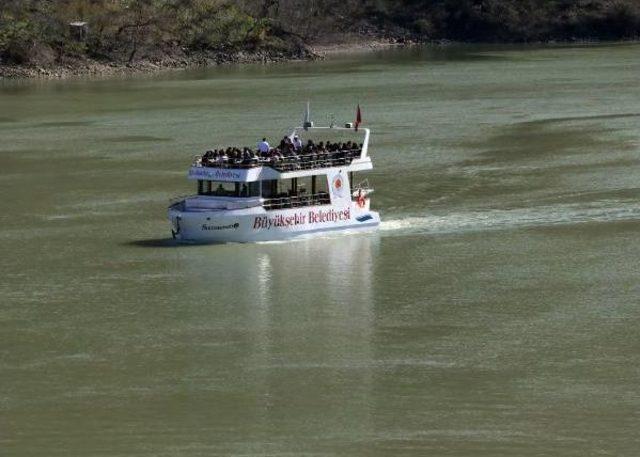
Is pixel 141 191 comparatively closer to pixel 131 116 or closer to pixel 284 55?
pixel 131 116

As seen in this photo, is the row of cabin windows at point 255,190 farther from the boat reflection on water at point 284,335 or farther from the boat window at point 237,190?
the boat reflection on water at point 284,335

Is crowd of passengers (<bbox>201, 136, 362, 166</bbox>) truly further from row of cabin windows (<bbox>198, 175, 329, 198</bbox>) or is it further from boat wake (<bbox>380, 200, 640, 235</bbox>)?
boat wake (<bbox>380, 200, 640, 235</bbox>)

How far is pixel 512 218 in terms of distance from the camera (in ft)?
116

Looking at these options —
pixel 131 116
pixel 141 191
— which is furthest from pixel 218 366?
pixel 131 116

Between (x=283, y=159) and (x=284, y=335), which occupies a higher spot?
(x=283, y=159)

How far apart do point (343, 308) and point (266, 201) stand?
17.5ft

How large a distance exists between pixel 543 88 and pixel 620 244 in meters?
33.6

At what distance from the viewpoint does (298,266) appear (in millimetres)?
30875

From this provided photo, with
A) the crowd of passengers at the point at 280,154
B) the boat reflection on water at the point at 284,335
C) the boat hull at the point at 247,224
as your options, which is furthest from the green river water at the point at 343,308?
the crowd of passengers at the point at 280,154

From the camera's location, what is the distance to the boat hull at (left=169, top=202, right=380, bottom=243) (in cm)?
3216

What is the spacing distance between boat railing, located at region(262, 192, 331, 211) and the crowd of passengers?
0.70 m

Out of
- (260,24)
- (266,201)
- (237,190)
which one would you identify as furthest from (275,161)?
(260,24)

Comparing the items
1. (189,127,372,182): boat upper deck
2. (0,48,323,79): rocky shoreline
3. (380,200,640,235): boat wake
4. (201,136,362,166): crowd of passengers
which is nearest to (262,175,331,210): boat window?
(189,127,372,182): boat upper deck

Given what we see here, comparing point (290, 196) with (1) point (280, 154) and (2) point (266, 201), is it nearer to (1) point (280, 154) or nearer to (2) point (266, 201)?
(2) point (266, 201)
